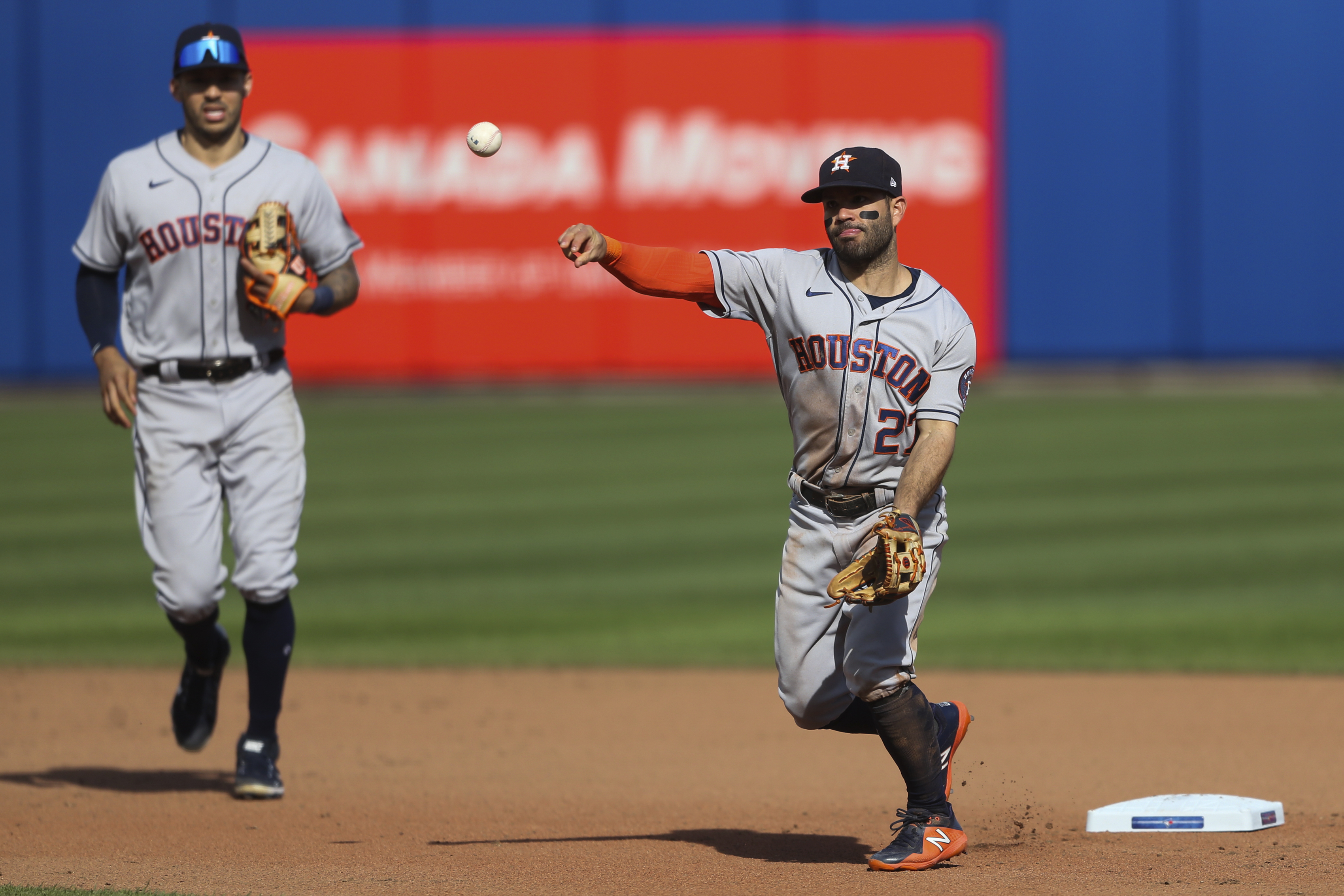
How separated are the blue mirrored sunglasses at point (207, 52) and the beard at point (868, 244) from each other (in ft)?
6.72

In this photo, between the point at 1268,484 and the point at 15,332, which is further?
the point at 15,332

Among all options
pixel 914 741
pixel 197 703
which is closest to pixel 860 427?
pixel 914 741

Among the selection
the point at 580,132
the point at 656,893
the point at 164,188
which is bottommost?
the point at 656,893

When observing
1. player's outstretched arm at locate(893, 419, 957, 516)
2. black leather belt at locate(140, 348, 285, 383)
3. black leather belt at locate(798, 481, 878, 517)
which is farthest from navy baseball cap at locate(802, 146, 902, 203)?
black leather belt at locate(140, 348, 285, 383)

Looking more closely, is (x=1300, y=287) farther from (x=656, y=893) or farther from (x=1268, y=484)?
(x=656, y=893)

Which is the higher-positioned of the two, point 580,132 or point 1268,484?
point 580,132

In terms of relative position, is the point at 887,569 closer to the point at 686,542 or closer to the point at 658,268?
the point at 658,268

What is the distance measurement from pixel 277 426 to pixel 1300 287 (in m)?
17.4

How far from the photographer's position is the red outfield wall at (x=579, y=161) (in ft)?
66.5

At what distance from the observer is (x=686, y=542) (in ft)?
37.3

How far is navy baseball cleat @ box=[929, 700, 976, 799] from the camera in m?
4.30

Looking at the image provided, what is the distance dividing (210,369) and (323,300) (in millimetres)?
409

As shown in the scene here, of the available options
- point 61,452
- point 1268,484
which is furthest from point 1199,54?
point 61,452

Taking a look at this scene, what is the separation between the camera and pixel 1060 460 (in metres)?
14.3
